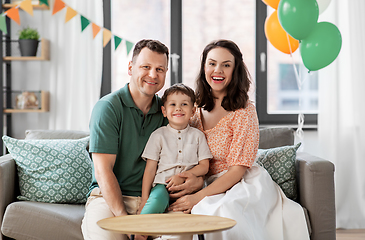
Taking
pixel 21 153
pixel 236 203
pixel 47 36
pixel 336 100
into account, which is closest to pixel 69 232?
pixel 21 153

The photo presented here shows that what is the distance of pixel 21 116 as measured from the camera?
3.28m

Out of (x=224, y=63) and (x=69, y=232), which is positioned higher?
(x=224, y=63)

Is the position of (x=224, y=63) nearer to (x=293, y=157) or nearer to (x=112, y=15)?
(x=293, y=157)

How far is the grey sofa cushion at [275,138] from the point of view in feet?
8.25

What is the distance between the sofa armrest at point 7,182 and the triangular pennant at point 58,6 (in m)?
1.36

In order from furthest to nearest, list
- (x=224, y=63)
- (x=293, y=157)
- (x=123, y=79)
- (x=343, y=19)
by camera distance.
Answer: (x=123, y=79) → (x=343, y=19) → (x=293, y=157) → (x=224, y=63)

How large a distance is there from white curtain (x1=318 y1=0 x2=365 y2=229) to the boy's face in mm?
1737

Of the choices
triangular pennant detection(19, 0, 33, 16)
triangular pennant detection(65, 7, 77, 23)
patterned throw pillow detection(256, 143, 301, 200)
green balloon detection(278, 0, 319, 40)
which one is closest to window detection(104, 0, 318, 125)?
triangular pennant detection(65, 7, 77, 23)

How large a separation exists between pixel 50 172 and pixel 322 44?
1.90 m

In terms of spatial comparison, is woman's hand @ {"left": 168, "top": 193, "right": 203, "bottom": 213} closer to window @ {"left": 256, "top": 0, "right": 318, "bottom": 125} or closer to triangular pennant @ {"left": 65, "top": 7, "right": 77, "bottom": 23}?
window @ {"left": 256, "top": 0, "right": 318, "bottom": 125}

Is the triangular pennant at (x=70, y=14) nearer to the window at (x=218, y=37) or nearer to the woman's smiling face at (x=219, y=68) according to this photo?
the window at (x=218, y=37)

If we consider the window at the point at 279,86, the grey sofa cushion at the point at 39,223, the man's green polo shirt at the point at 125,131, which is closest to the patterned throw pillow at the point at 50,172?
the grey sofa cushion at the point at 39,223

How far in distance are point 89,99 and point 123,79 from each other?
0.38 metres

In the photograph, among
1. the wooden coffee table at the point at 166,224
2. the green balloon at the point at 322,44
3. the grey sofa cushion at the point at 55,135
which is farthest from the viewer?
the grey sofa cushion at the point at 55,135
